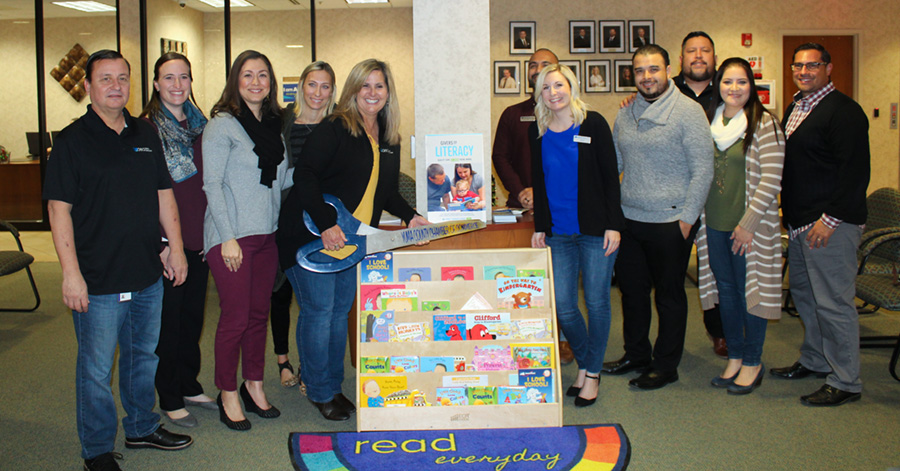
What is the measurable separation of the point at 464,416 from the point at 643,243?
1282 millimetres

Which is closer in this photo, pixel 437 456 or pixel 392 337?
pixel 437 456

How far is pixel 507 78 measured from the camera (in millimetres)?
8891

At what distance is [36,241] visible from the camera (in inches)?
314

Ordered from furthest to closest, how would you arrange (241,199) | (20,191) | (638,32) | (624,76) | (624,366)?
(624,76) → (638,32) → (20,191) → (624,366) → (241,199)

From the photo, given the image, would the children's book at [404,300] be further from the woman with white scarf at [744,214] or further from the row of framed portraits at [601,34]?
the row of framed portraits at [601,34]

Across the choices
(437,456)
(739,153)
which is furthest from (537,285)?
(739,153)

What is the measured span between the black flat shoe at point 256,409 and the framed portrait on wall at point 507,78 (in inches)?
255

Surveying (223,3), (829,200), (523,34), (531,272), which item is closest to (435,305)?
(531,272)

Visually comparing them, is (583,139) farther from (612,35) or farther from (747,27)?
(747,27)

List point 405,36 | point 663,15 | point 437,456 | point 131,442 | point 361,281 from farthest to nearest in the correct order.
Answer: point 405,36, point 663,15, point 361,281, point 131,442, point 437,456

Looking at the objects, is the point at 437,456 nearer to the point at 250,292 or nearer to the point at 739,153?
the point at 250,292

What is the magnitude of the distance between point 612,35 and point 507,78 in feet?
4.90

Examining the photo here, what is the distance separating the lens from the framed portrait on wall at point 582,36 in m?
8.79

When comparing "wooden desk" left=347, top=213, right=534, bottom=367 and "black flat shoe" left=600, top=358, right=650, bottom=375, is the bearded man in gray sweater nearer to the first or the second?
"black flat shoe" left=600, top=358, right=650, bottom=375
